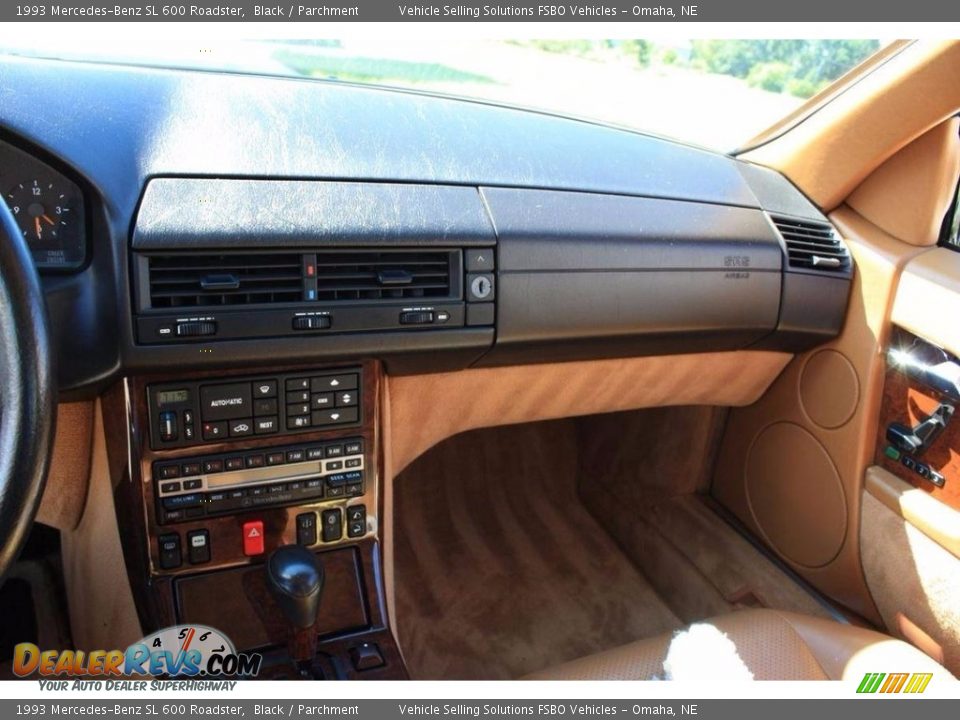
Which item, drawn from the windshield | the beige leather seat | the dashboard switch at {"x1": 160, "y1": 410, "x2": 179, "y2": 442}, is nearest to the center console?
the dashboard switch at {"x1": 160, "y1": 410, "x2": 179, "y2": 442}

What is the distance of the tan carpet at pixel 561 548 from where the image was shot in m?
2.19

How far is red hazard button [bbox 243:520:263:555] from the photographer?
1575 millimetres

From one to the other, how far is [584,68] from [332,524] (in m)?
1.13

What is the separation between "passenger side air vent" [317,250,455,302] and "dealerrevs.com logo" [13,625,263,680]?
675 millimetres

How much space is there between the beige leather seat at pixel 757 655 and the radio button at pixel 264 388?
2.33 feet

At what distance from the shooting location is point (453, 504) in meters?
2.65

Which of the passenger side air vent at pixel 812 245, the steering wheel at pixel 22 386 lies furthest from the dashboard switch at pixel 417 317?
the passenger side air vent at pixel 812 245

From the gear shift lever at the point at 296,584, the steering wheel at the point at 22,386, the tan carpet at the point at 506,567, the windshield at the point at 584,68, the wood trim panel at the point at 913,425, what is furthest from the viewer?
the tan carpet at the point at 506,567

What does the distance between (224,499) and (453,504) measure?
3.90ft

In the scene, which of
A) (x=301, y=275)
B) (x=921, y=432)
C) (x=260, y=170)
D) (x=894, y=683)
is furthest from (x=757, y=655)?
(x=260, y=170)

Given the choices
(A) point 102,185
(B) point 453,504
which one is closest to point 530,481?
(B) point 453,504

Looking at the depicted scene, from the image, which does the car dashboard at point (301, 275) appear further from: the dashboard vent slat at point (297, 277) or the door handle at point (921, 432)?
the door handle at point (921, 432)

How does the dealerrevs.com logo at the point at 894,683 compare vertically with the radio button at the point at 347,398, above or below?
below

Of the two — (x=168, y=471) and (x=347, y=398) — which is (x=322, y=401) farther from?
(x=168, y=471)
